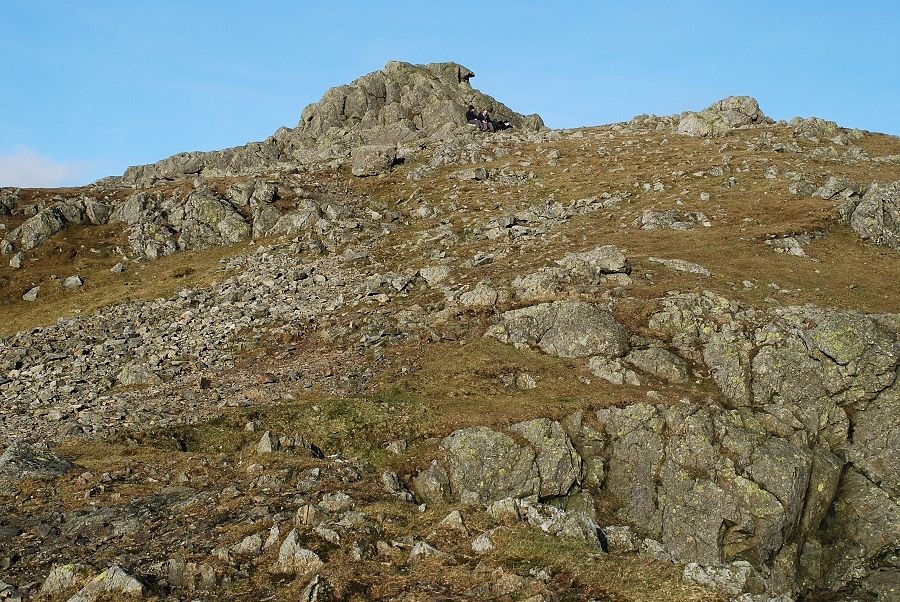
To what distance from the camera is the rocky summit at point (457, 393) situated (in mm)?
19109

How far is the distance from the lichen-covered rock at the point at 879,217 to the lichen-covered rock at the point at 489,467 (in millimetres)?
46008

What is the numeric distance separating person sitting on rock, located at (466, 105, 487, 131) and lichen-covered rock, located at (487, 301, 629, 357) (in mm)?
78751

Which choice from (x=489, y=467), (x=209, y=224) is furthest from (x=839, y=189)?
(x=209, y=224)

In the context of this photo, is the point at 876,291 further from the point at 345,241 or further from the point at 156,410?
the point at 156,410

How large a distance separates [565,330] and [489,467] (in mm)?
13038

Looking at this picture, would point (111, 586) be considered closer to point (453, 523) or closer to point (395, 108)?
point (453, 523)

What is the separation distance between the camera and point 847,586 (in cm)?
2739

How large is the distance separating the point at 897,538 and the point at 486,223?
44.2 metres

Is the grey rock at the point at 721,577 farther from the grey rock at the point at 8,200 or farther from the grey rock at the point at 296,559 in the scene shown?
the grey rock at the point at 8,200

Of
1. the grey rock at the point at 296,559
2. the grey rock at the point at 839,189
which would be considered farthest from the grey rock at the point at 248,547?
the grey rock at the point at 839,189

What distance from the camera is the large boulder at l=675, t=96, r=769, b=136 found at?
9800 centimetres

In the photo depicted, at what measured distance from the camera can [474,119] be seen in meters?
117

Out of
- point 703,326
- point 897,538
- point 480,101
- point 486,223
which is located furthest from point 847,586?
point 480,101

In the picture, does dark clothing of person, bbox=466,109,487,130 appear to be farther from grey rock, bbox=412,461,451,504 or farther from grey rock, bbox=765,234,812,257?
grey rock, bbox=412,461,451,504
